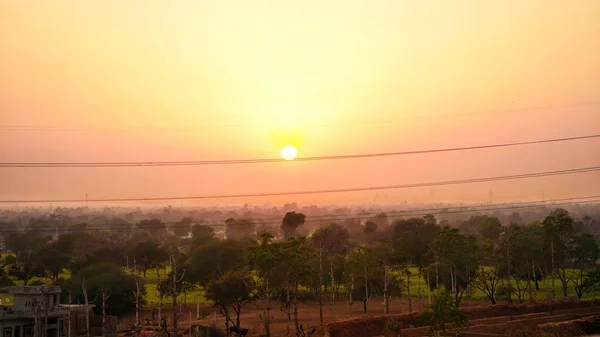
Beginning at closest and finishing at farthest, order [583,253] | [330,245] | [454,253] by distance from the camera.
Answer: [454,253]
[583,253]
[330,245]

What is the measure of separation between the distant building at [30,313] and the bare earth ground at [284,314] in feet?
38.6

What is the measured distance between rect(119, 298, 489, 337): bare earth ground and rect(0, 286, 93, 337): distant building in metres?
11.8

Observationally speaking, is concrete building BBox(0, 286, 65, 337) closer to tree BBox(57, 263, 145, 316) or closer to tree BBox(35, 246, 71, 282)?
tree BBox(57, 263, 145, 316)

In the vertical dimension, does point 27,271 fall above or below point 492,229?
below

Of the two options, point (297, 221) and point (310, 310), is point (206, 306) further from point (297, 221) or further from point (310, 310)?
point (297, 221)

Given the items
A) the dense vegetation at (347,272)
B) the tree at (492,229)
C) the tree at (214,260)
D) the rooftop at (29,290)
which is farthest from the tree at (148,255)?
the tree at (492,229)

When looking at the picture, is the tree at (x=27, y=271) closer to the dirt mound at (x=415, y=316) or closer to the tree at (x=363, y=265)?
the tree at (x=363, y=265)

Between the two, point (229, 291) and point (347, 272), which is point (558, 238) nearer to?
point (347, 272)

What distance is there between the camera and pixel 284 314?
6831 cm

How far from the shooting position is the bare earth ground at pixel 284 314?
2319 inches

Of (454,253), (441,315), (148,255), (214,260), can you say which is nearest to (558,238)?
(454,253)

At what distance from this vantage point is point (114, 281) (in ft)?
234

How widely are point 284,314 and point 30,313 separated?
28.2 metres

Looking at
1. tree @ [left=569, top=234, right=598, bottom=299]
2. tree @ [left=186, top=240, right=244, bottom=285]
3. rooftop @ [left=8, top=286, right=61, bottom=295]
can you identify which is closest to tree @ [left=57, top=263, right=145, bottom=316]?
tree @ [left=186, top=240, right=244, bottom=285]
